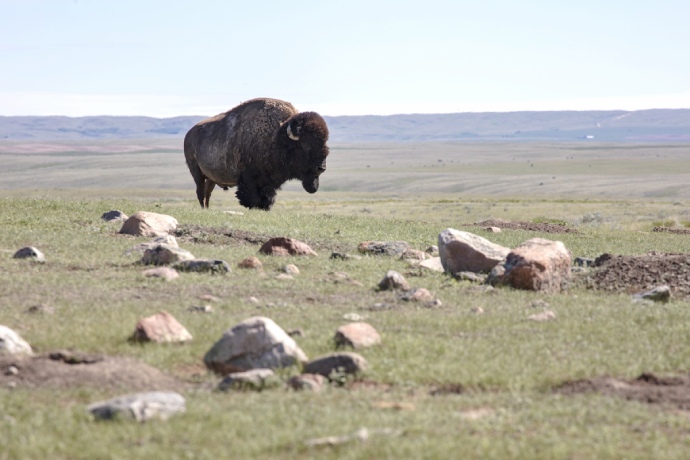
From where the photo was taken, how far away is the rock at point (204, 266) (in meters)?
14.7

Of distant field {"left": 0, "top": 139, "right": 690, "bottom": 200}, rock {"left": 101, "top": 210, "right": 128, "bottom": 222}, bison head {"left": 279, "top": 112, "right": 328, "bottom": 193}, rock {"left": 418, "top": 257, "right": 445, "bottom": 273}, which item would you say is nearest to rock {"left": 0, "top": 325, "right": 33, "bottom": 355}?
rock {"left": 418, "top": 257, "right": 445, "bottom": 273}

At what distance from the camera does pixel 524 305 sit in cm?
1322

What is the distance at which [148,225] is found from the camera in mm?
19203

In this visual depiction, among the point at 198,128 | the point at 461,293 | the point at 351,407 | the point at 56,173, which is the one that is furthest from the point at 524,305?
the point at 56,173

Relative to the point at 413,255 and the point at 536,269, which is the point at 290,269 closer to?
the point at 413,255

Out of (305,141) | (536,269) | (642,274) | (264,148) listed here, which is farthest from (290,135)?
(536,269)

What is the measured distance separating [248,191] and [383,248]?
31.3 feet

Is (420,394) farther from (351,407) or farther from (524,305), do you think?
(524,305)

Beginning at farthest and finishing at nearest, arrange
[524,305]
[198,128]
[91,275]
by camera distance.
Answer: [198,128] → [91,275] → [524,305]

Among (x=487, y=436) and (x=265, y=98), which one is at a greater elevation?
(x=265, y=98)

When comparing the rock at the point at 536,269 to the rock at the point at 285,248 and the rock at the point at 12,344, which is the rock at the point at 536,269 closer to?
the rock at the point at 285,248

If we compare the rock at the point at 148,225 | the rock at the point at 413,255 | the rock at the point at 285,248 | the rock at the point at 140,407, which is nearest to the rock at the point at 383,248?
the rock at the point at 413,255

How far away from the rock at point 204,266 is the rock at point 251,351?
538 cm

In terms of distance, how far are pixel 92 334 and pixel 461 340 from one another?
390 cm
